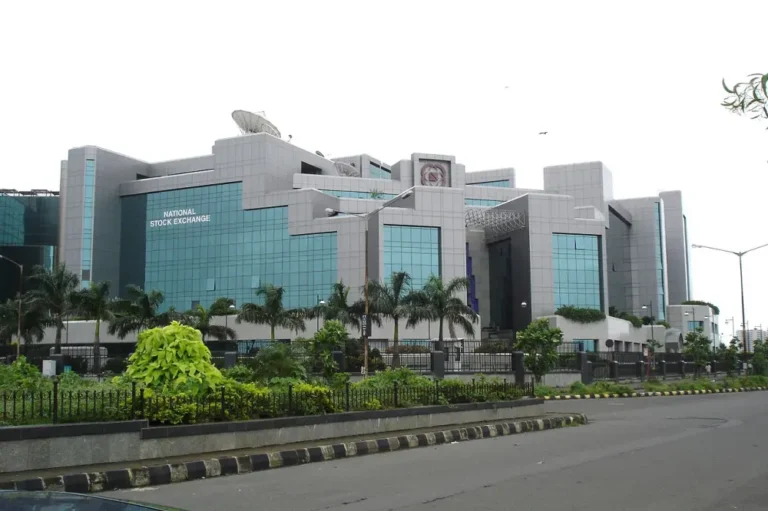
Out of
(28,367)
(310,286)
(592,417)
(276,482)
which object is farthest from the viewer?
(310,286)

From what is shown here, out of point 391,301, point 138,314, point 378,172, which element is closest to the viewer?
point 391,301

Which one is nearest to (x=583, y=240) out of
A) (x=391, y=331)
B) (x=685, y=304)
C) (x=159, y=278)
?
(x=391, y=331)

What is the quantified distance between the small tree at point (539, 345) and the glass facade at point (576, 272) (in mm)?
35065

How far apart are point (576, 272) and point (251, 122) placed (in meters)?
36.2

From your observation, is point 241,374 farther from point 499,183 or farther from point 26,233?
point 26,233

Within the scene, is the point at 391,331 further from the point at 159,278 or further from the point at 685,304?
the point at 685,304

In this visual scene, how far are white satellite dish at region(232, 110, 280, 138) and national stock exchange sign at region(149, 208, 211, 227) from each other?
1024 cm

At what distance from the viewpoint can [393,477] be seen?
11.4 metres

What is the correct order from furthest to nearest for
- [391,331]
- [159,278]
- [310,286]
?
1. [159,278]
2. [310,286]
3. [391,331]

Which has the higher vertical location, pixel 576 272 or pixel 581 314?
pixel 576 272

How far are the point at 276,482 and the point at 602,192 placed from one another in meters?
77.9

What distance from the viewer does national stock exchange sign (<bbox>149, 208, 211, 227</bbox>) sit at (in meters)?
75.4

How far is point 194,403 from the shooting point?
523 inches

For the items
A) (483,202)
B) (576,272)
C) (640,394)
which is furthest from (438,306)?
(483,202)
